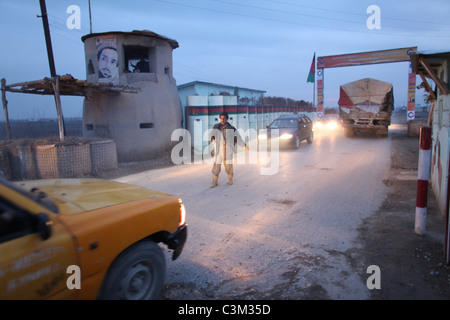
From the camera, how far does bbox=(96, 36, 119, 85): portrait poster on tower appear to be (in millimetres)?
12320

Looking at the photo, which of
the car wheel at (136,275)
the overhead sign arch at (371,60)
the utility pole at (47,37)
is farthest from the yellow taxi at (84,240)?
the overhead sign arch at (371,60)

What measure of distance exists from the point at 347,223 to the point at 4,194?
4.77 metres

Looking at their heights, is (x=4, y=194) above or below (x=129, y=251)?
above

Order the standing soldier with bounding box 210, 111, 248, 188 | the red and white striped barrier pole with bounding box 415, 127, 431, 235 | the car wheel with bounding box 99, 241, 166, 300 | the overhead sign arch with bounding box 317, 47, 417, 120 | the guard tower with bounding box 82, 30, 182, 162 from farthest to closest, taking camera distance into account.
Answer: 1. the overhead sign arch with bounding box 317, 47, 417, 120
2. the guard tower with bounding box 82, 30, 182, 162
3. the standing soldier with bounding box 210, 111, 248, 188
4. the red and white striped barrier pole with bounding box 415, 127, 431, 235
5. the car wheel with bounding box 99, 241, 166, 300

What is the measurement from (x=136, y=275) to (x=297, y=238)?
267cm

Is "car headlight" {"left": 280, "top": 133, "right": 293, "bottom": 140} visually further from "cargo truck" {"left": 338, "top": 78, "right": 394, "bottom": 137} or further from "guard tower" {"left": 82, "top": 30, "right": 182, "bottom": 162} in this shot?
"cargo truck" {"left": 338, "top": 78, "right": 394, "bottom": 137}

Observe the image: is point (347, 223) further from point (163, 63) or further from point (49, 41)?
point (49, 41)

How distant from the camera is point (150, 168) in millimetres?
11211

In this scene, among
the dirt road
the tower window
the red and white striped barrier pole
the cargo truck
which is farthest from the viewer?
the cargo truck

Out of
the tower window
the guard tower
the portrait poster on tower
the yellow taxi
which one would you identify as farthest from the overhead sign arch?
the yellow taxi

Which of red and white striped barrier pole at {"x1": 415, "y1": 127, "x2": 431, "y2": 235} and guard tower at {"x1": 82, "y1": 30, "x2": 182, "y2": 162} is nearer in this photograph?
red and white striped barrier pole at {"x1": 415, "y1": 127, "x2": 431, "y2": 235}

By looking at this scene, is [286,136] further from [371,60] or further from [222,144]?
[371,60]
